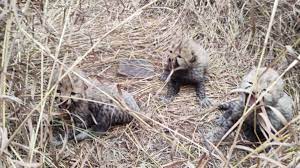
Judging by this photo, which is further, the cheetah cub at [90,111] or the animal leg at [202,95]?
the animal leg at [202,95]

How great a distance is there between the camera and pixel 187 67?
418cm

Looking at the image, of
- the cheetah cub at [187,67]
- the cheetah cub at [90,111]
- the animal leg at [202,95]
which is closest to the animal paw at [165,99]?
the cheetah cub at [187,67]

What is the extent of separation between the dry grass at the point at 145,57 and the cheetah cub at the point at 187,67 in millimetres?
68

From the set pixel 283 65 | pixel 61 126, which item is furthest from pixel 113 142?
pixel 283 65

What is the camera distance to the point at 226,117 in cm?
384

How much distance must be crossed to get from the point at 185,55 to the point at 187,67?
0.31 feet

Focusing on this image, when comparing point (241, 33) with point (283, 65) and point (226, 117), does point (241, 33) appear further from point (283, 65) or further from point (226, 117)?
point (226, 117)

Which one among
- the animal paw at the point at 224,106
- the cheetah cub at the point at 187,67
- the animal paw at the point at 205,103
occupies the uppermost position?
the cheetah cub at the point at 187,67

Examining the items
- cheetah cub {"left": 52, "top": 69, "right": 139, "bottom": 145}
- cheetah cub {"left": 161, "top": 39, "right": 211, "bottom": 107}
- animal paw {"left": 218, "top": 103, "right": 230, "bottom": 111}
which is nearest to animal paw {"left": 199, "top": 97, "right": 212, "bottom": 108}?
cheetah cub {"left": 161, "top": 39, "right": 211, "bottom": 107}

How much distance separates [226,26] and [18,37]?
2.27m

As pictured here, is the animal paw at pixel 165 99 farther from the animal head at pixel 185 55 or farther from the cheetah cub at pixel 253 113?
the cheetah cub at pixel 253 113

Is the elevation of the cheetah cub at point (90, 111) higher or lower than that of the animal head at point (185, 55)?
lower

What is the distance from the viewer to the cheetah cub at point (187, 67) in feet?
13.6

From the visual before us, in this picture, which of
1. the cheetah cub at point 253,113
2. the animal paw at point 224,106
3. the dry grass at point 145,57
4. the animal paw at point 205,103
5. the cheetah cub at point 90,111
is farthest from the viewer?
the animal paw at point 205,103
